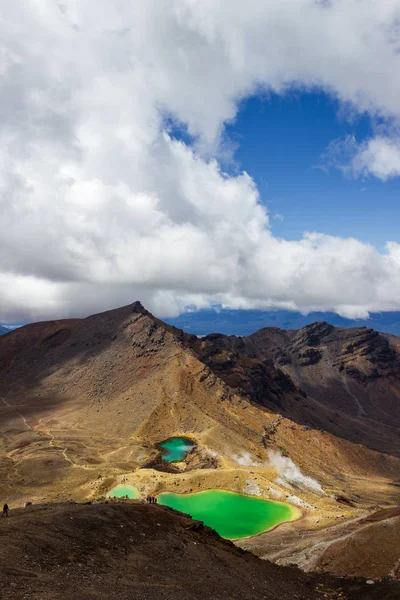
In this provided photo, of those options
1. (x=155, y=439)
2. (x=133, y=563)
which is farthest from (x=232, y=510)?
(x=155, y=439)

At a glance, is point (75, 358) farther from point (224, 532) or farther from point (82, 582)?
point (82, 582)

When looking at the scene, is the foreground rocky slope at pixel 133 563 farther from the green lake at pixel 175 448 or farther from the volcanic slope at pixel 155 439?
the green lake at pixel 175 448

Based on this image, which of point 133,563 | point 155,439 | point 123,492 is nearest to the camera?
point 133,563

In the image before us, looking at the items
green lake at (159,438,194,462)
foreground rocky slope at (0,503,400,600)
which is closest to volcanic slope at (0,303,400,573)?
green lake at (159,438,194,462)

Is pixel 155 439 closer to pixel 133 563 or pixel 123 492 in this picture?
pixel 123 492

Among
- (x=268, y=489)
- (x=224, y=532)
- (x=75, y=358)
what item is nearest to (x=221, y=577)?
(x=224, y=532)

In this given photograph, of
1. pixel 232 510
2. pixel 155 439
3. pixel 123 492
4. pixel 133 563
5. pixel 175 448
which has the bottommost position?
pixel 232 510
